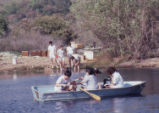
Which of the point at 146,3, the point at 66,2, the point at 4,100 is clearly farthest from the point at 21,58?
the point at 66,2

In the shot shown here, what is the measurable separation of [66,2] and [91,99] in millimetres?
102210

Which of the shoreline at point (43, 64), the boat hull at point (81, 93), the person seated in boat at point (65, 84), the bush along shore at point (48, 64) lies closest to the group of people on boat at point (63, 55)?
the bush along shore at point (48, 64)

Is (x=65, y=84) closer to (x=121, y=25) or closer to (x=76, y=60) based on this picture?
(x=76, y=60)

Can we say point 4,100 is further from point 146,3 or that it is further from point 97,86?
point 146,3

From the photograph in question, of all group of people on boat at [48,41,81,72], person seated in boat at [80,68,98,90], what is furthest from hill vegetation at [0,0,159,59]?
person seated in boat at [80,68,98,90]

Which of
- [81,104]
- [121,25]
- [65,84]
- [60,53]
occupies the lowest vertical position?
[81,104]

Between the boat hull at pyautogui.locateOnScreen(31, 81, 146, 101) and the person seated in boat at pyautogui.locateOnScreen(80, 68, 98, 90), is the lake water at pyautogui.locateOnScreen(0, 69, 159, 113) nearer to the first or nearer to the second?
the boat hull at pyautogui.locateOnScreen(31, 81, 146, 101)

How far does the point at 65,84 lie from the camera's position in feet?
60.0

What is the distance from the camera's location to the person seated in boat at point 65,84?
1820cm

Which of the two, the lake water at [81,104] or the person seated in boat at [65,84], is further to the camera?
the person seated in boat at [65,84]

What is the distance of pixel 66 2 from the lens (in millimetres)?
119375

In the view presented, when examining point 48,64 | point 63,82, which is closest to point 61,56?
point 48,64

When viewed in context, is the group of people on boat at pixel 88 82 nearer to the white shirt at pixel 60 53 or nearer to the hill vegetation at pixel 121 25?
the white shirt at pixel 60 53

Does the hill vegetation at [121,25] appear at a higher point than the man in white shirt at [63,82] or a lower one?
higher
